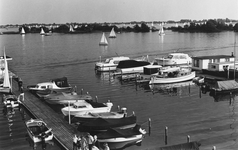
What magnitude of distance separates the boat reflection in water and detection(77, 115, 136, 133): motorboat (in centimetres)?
1603

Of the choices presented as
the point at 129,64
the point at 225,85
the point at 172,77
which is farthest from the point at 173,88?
the point at 129,64

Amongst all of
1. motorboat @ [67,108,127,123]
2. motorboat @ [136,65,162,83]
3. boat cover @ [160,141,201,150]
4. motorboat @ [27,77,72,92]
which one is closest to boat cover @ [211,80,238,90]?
motorboat @ [136,65,162,83]

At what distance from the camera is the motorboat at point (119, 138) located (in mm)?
24797

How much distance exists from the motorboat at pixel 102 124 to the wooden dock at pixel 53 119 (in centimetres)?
85

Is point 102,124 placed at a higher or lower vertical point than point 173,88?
higher

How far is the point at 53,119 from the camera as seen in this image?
1174 inches

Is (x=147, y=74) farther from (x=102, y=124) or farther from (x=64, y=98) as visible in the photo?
(x=102, y=124)

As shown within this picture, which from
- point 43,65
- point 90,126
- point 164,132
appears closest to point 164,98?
point 164,132

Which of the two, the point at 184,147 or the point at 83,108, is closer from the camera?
the point at 184,147

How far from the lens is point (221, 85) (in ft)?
138

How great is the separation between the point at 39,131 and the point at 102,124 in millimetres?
4822

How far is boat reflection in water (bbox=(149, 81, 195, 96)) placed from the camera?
4306cm

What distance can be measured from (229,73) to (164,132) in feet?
77.7

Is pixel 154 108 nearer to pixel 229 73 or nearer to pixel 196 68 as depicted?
pixel 229 73
